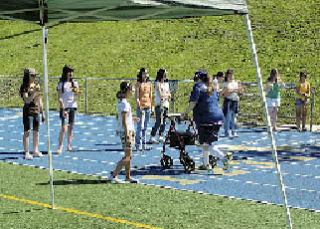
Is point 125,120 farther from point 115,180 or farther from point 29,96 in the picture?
point 29,96

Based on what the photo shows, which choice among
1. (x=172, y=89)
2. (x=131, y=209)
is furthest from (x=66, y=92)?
(x=172, y=89)

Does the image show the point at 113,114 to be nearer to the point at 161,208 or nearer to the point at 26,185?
the point at 26,185

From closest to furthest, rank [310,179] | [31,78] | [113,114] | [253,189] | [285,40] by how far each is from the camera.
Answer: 1. [253,189]
2. [310,179]
3. [31,78]
4. [113,114]
5. [285,40]

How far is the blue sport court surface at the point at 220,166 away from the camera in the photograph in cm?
1085

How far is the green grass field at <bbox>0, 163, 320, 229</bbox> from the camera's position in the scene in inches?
332

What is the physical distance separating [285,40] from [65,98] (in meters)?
29.4

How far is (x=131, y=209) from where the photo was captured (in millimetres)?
9266

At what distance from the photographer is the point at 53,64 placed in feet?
145

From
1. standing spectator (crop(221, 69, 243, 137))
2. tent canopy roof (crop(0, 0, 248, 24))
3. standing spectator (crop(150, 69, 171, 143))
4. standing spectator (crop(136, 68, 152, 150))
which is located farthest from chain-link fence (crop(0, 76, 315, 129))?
tent canopy roof (crop(0, 0, 248, 24))

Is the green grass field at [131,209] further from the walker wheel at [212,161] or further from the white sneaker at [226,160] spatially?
the walker wheel at [212,161]

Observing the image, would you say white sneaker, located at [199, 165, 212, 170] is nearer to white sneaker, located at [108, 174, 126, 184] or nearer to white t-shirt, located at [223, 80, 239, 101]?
white sneaker, located at [108, 174, 126, 184]

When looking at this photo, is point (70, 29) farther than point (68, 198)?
Yes

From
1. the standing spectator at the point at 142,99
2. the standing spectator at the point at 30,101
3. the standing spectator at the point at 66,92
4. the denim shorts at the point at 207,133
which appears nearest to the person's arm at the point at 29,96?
the standing spectator at the point at 30,101

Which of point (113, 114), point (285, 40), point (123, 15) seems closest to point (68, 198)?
point (123, 15)
